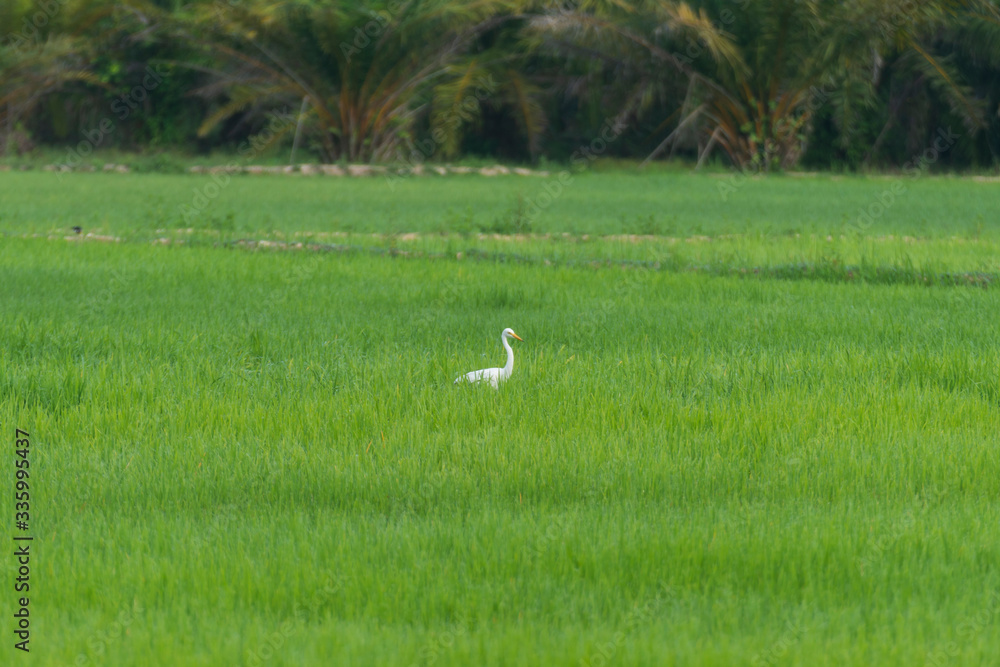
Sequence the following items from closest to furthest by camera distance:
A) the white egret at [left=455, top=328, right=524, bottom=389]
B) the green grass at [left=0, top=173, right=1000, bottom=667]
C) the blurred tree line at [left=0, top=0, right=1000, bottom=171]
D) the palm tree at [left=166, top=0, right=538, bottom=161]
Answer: the green grass at [left=0, top=173, right=1000, bottom=667]
the white egret at [left=455, top=328, right=524, bottom=389]
the blurred tree line at [left=0, top=0, right=1000, bottom=171]
the palm tree at [left=166, top=0, right=538, bottom=161]

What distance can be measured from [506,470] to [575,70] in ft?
79.4

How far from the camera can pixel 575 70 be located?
2748cm

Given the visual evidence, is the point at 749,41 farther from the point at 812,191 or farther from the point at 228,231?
the point at 228,231

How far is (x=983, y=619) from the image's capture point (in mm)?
3064

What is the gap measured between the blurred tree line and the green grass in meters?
14.8

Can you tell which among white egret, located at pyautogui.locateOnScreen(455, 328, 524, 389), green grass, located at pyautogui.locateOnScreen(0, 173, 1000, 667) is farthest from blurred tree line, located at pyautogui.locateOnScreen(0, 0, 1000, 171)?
white egret, located at pyautogui.locateOnScreen(455, 328, 524, 389)

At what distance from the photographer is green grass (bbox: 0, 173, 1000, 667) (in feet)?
9.95

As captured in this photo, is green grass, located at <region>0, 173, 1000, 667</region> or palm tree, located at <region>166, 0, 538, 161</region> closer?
green grass, located at <region>0, 173, 1000, 667</region>

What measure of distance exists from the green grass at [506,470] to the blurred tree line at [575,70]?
48.5 feet

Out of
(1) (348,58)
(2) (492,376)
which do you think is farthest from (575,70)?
(2) (492,376)

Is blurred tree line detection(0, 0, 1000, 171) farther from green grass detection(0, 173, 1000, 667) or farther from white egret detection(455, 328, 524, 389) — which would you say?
white egret detection(455, 328, 524, 389)

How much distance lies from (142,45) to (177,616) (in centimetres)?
2838

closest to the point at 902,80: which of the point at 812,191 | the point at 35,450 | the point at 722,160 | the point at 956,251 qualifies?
the point at 722,160

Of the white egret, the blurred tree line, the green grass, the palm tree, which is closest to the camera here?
the green grass
